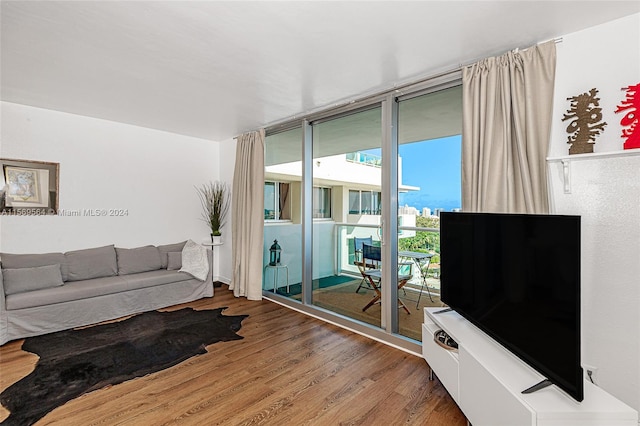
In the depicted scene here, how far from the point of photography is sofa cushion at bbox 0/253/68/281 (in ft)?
11.7

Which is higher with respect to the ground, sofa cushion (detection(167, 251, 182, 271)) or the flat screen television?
the flat screen television

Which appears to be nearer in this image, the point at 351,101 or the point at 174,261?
the point at 351,101

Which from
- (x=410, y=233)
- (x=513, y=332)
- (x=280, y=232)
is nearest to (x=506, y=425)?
(x=513, y=332)

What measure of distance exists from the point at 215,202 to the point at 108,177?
155 cm

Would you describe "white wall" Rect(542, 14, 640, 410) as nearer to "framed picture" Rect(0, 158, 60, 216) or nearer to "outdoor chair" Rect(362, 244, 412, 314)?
"outdoor chair" Rect(362, 244, 412, 314)

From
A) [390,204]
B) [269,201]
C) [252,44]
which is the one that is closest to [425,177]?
[390,204]

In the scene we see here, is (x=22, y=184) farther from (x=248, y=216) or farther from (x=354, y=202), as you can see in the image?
(x=354, y=202)

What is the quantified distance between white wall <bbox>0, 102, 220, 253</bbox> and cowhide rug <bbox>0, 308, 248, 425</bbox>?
1359 millimetres

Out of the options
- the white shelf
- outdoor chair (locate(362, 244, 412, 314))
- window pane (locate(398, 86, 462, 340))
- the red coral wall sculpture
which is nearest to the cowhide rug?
outdoor chair (locate(362, 244, 412, 314))

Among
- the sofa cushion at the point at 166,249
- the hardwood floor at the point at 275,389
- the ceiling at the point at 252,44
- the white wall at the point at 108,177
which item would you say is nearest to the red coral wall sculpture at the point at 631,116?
the ceiling at the point at 252,44

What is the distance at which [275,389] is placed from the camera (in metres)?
2.38

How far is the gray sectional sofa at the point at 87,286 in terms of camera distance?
3266mm

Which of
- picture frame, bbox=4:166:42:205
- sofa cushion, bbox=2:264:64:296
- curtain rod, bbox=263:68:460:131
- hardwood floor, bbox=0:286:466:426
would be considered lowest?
hardwood floor, bbox=0:286:466:426

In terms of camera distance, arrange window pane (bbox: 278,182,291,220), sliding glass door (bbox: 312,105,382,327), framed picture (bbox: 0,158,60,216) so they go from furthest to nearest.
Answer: window pane (bbox: 278,182,291,220)
framed picture (bbox: 0,158,60,216)
sliding glass door (bbox: 312,105,382,327)
